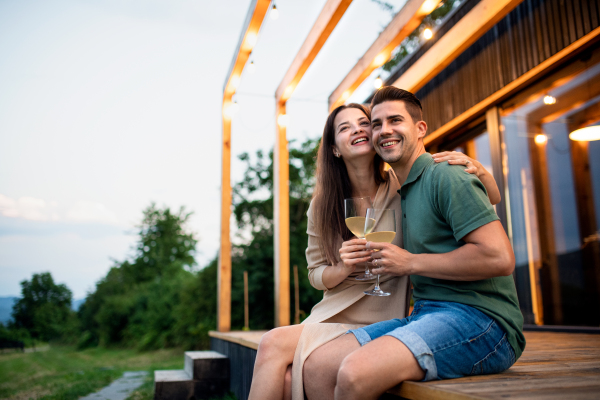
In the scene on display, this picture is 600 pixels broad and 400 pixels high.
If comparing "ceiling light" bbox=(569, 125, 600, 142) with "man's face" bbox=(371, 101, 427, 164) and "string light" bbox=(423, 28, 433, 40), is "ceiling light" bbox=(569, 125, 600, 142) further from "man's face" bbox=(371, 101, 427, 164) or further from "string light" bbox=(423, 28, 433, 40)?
"man's face" bbox=(371, 101, 427, 164)

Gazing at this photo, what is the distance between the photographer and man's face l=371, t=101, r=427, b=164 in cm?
173

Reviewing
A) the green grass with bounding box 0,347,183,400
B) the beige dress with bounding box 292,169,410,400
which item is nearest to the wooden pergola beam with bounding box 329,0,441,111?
the beige dress with bounding box 292,169,410,400

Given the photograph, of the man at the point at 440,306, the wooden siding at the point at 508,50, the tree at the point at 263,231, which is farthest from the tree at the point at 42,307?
the man at the point at 440,306

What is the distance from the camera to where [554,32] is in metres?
3.40

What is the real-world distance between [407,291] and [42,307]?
10901mm

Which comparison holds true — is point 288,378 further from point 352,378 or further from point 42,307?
point 42,307

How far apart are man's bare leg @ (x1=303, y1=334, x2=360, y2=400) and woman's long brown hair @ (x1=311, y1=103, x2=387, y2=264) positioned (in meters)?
0.49

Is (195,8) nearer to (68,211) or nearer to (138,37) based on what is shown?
(138,37)

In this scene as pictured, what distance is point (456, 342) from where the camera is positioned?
1261 millimetres

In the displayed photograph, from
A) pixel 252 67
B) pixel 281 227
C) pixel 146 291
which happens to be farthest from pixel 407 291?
pixel 146 291

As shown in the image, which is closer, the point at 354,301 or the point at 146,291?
the point at 354,301

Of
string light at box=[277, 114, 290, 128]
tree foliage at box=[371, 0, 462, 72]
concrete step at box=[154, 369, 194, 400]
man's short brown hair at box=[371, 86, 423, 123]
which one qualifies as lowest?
concrete step at box=[154, 369, 194, 400]

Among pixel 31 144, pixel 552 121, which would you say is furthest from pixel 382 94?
pixel 31 144

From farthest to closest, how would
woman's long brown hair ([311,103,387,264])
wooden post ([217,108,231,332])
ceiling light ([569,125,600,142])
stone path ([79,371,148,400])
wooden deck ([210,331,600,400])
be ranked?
1. wooden post ([217,108,231,332])
2. stone path ([79,371,148,400])
3. ceiling light ([569,125,600,142])
4. woman's long brown hair ([311,103,387,264])
5. wooden deck ([210,331,600,400])
